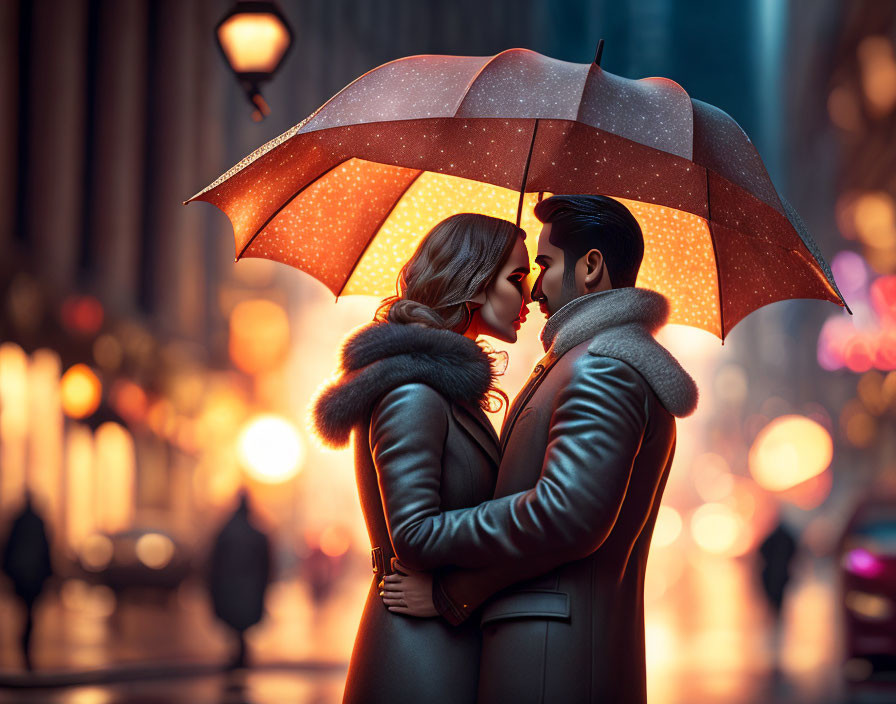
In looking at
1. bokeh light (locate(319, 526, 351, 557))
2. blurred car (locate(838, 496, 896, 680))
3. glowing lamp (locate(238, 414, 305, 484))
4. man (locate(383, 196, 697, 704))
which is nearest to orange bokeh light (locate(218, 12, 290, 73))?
man (locate(383, 196, 697, 704))

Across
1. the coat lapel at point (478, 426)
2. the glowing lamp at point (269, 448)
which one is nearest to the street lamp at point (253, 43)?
the coat lapel at point (478, 426)

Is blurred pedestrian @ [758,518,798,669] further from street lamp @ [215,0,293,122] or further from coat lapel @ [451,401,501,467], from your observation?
coat lapel @ [451,401,501,467]

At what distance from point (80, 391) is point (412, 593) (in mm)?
26337

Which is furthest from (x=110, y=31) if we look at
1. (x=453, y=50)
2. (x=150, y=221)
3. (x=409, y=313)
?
(x=453, y=50)

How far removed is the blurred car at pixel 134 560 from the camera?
2359 centimetres

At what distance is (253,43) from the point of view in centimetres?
786

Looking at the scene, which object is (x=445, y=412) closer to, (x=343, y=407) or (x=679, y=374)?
(x=343, y=407)

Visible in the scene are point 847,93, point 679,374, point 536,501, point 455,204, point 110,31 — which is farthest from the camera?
point 847,93

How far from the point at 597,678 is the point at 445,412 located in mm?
822

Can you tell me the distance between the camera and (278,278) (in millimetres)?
48844

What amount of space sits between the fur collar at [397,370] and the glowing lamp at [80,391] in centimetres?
2518

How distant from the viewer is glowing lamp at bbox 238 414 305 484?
23.0 m

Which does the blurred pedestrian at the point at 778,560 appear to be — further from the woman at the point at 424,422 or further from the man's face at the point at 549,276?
the woman at the point at 424,422

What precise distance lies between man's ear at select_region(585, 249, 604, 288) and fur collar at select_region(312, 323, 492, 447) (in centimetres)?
39
